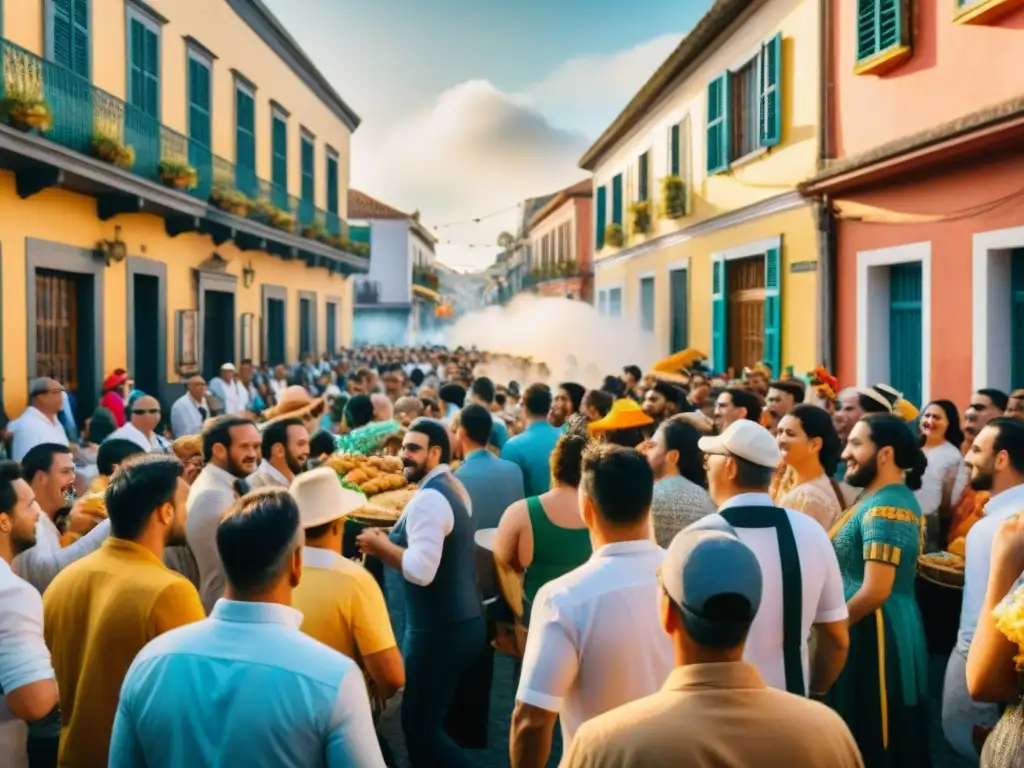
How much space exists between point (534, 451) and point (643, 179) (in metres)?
15.7

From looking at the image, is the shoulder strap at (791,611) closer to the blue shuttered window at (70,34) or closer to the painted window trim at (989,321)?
the painted window trim at (989,321)

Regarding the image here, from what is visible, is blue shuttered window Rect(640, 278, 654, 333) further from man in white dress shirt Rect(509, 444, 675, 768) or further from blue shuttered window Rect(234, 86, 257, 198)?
man in white dress shirt Rect(509, 444, 675, 768)

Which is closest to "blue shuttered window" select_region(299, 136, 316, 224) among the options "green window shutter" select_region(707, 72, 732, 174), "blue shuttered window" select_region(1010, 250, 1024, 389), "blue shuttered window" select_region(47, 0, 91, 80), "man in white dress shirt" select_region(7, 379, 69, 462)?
"green window shutter" select_region(707, 72, 732, 174)

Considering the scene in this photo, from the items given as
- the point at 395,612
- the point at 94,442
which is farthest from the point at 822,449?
the point at 94,442

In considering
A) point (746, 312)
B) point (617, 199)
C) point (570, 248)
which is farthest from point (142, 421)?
point (570, 248)

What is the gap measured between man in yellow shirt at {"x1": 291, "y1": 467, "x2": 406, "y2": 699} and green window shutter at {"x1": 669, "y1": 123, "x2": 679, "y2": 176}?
16170 millimetres

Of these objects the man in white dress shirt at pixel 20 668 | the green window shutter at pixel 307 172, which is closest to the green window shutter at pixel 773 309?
the man in white dress shirt at pixel 20 668

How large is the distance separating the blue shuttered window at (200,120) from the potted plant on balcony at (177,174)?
1105mm

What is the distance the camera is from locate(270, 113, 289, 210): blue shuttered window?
21.5 metres

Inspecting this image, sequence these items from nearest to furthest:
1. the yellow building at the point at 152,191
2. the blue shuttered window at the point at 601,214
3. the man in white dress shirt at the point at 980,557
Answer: the man in white dress shirt at the point at 980,557 → the yellow building at the point at 152,191 → the blue shuttered window at the point at 601,214

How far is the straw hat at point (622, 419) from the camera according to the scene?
706 centimetres

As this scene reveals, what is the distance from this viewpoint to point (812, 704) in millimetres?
2035

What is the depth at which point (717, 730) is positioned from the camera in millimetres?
1949

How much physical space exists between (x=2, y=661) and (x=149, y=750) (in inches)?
33.8
